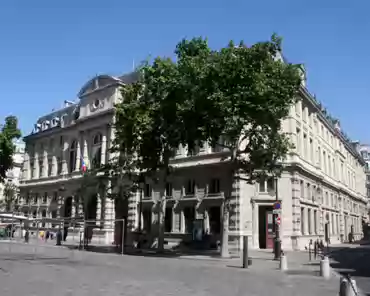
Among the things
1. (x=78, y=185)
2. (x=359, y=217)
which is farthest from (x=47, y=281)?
(x=359, y=217)

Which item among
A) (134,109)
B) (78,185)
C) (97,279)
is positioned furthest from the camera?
(78,185)

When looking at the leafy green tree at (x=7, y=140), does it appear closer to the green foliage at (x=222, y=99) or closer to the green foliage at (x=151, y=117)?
the green foliage at (x=151, y=117)

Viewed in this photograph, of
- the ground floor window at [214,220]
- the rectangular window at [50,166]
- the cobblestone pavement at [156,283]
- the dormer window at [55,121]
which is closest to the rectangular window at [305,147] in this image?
the ground floor window at [214,220]

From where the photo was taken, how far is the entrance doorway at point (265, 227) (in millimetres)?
33625

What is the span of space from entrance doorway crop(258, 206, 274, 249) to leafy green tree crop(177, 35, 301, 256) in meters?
8.67

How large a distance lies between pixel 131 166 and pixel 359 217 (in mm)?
50035

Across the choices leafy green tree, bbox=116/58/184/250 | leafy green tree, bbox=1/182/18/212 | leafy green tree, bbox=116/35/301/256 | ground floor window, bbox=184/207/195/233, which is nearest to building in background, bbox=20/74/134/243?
leafy green tree, bbox=1/182/18/212

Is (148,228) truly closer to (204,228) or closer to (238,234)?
(204,228)

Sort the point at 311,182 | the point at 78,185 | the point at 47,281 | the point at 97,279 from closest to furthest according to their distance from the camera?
the point at 47,281, the point at 97,279, the point at 311,182, the point at 78,185

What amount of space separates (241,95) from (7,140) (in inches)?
1189

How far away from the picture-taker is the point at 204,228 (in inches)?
1390

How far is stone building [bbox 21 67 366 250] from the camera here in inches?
1339

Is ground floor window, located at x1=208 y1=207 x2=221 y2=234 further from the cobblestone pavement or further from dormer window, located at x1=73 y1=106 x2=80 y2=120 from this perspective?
dormer window, located at x1=73 y1=106 x2=80 y2=120

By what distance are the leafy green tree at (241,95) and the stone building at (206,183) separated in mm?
3186
